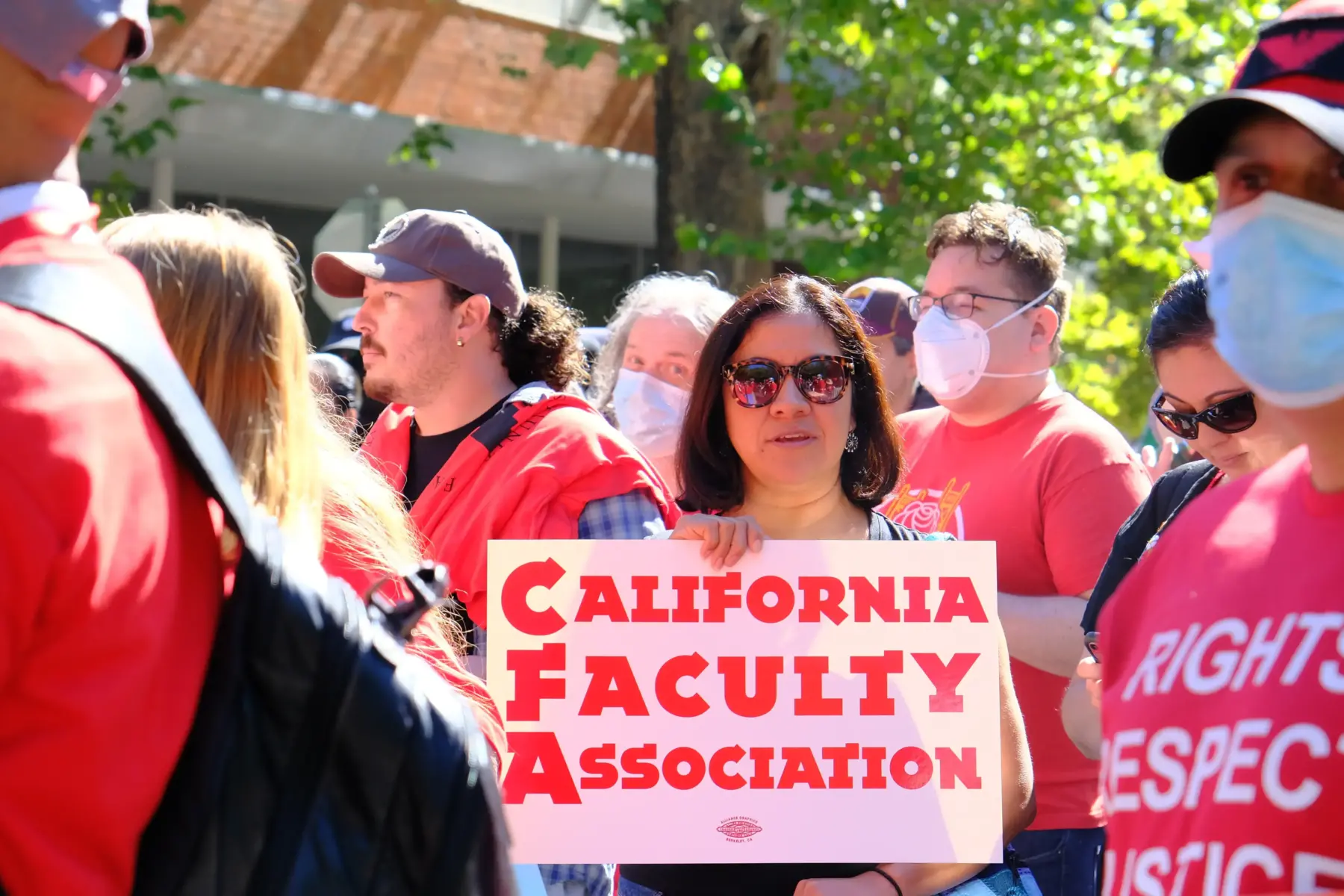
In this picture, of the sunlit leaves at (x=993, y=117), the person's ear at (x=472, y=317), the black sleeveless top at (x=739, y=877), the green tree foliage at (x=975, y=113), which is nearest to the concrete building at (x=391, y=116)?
the green tree foliage at (x=975, y=113)

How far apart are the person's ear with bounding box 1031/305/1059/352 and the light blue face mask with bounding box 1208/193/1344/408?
8.74ft

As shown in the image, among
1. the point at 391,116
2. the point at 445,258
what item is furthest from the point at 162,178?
the point at 445,258

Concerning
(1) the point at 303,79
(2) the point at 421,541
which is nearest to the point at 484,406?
(2) the point at 421,541

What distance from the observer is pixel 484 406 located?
4.11 meters

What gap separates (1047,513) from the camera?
3.77m

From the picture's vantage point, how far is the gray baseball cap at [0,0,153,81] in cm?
146

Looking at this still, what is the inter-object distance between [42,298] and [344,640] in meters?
0.43

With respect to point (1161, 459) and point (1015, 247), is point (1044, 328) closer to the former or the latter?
Result: point (1015, 247)

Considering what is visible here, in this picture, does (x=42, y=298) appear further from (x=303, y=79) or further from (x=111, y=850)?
(x=303, y=79)

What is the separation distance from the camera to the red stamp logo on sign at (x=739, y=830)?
293 centimetres

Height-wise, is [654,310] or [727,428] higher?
[654,310]

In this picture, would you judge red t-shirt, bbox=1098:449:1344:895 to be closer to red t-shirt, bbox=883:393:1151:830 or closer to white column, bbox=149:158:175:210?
red t-shirt, bbox=883:393:1151:830

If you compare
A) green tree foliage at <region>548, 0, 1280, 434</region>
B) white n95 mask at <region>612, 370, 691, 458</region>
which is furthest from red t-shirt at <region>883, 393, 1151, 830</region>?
green tree foliage at <region>548, 0, 1280, 434</region>

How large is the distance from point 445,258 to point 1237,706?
2926 mm
